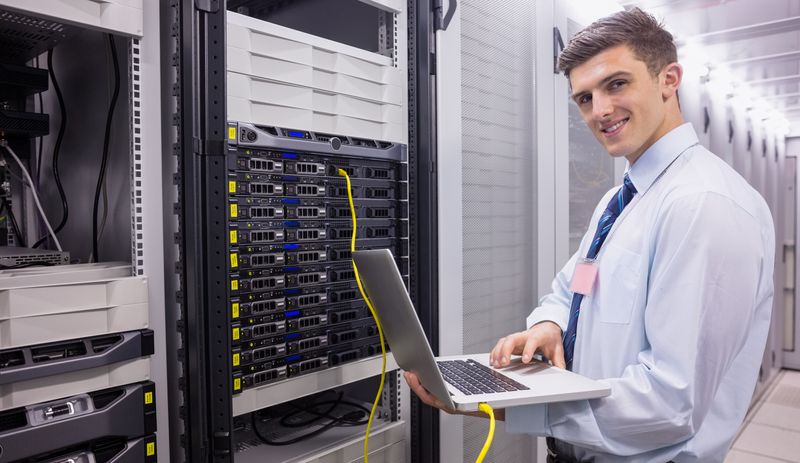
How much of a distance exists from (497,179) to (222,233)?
101 cm

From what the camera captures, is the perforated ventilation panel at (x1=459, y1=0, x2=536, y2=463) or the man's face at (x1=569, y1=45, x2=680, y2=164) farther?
the perforated ventilation panel at (x1=459, y1=0, x2=536, y2=463)

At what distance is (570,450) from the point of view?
40.5 inches

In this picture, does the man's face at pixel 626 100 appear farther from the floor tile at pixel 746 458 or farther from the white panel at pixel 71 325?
the floor tile at pixel 746 458

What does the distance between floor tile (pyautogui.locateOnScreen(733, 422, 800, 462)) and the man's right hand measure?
3.28 m

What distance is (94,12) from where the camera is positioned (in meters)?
0.99

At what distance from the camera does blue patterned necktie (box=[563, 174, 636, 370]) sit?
1086 millimetres

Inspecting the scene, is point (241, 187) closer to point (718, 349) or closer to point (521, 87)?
point (718, 349)

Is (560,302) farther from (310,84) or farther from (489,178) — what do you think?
(310,84)

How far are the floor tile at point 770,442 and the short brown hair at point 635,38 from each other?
139 inches

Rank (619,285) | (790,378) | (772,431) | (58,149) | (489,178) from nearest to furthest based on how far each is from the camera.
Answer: (619,285) < (58,149) < (489,178) < (772,431) < (790,378)

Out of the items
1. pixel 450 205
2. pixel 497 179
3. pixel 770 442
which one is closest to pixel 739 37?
pixel 497 179

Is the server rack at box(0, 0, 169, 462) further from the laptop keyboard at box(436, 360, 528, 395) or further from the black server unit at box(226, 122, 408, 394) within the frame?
the laptop keyboard at box(436, 360, 528, 395)

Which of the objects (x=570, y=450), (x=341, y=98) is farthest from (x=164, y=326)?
(x=570, y=450)

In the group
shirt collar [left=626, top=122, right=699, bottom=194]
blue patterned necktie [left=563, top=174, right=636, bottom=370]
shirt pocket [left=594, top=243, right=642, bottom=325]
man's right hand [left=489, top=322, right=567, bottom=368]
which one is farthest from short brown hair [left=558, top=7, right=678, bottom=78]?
man's right hand [left=489, top=322, right=567, bottom=368]
